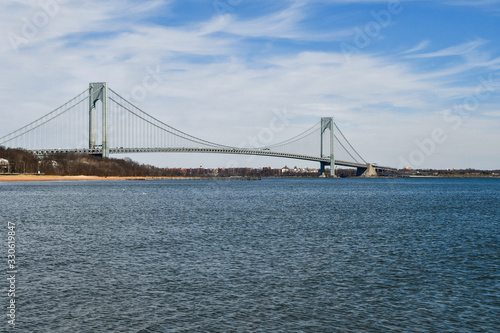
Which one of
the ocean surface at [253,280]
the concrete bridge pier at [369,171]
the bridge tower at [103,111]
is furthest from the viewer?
the concrete bridge pier at [369,171]

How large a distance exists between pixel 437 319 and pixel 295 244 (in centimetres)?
937

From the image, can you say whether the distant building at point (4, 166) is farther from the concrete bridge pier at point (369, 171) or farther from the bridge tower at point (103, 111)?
the concrete bridge pier at point (369, 171)

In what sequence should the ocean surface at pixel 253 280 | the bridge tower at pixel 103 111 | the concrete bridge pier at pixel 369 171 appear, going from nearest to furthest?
1. the ocean surface at pixel 253 280
2. the bridge tower at pixel 103 111
3. the concrete bridge pier at pixel 369 171

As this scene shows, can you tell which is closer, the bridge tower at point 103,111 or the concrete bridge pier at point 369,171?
the bridge tower at point 103,111

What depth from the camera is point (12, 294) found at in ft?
35.7

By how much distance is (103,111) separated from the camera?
107562 millimetres

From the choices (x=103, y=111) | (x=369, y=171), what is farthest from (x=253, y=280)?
(x=369, y=171)

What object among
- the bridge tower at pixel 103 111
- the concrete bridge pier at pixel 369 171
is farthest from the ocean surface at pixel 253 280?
the concrete bridge pier at pixel 369 171

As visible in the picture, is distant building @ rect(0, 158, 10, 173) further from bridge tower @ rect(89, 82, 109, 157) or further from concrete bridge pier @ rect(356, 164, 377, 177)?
concrete bridge pier @ rect(356, 164, 377, 177)

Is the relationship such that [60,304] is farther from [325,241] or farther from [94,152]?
[94,152]

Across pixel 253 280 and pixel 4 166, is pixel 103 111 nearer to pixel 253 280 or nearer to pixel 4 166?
pixel 4 166

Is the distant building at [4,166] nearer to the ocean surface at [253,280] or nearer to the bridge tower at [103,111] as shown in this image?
the bridge tower at [103,111]

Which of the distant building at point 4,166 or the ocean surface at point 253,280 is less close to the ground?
the distant building at point 4,166

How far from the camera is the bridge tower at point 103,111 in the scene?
100 meters
